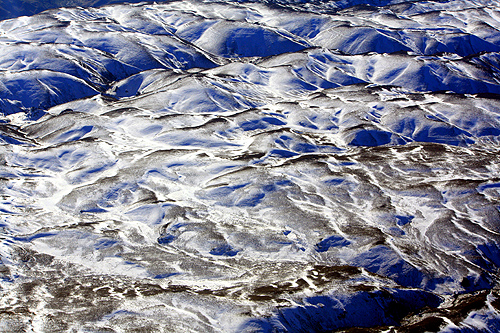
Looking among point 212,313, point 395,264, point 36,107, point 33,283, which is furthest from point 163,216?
point 36,107

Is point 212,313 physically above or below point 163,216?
above

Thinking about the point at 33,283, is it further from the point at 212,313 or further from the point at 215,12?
the point at 215,12

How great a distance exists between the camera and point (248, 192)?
4775 centimetres

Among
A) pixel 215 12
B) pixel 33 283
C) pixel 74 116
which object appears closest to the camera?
pixel 33 283

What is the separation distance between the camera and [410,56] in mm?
99000

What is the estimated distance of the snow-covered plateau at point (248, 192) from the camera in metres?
30.6

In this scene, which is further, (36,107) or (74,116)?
(36,107)

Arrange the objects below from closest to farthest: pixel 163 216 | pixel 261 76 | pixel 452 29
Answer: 1. pixel 163 216
2. pixel 261 76
3. pixel 452 29

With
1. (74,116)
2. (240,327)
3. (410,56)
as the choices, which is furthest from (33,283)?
(410,56)

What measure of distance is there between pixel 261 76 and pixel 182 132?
111 ft

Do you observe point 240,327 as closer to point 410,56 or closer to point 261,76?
point 261,76

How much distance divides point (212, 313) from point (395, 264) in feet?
57.7

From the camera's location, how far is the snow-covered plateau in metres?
30.6

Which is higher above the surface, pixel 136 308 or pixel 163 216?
pixel 136 308
